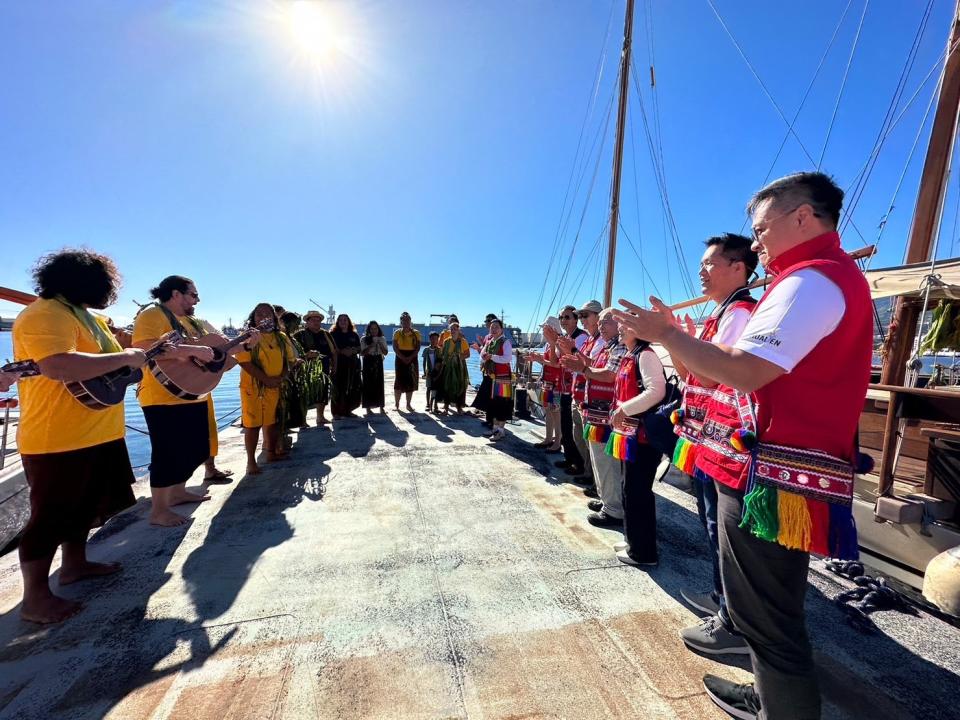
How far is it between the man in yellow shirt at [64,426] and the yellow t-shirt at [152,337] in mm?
563

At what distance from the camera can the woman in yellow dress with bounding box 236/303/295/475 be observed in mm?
4074

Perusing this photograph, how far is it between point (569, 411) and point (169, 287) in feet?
12.7

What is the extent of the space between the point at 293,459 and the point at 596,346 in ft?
11.6

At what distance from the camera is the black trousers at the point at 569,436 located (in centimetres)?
426

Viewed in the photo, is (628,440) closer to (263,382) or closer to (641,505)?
(641,505)

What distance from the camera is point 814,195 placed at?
1.26 m

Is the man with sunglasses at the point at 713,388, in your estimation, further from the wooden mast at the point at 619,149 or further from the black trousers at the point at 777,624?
the wooden mast at the point at 619,149

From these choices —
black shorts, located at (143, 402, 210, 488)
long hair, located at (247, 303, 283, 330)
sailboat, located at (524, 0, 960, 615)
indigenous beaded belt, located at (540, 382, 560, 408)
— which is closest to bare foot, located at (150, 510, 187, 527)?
black shorts, located at (143, 402, 210, 488)

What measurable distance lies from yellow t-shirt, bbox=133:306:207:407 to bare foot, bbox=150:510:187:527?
31.7 inches

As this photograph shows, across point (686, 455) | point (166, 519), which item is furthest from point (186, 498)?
point (686, 455)

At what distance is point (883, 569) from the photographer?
2.78 m

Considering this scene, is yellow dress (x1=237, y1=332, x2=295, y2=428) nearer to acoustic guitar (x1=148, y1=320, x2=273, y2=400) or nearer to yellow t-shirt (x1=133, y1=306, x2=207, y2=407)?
acoustic guitar (x1=148, y1=320, x2=273, y2=400)

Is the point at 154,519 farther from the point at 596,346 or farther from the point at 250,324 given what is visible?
the point at 596,346

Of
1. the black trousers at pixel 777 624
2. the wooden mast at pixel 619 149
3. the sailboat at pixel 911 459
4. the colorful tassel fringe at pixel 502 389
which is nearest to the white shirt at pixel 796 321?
the black trousers at pixel 777 624
